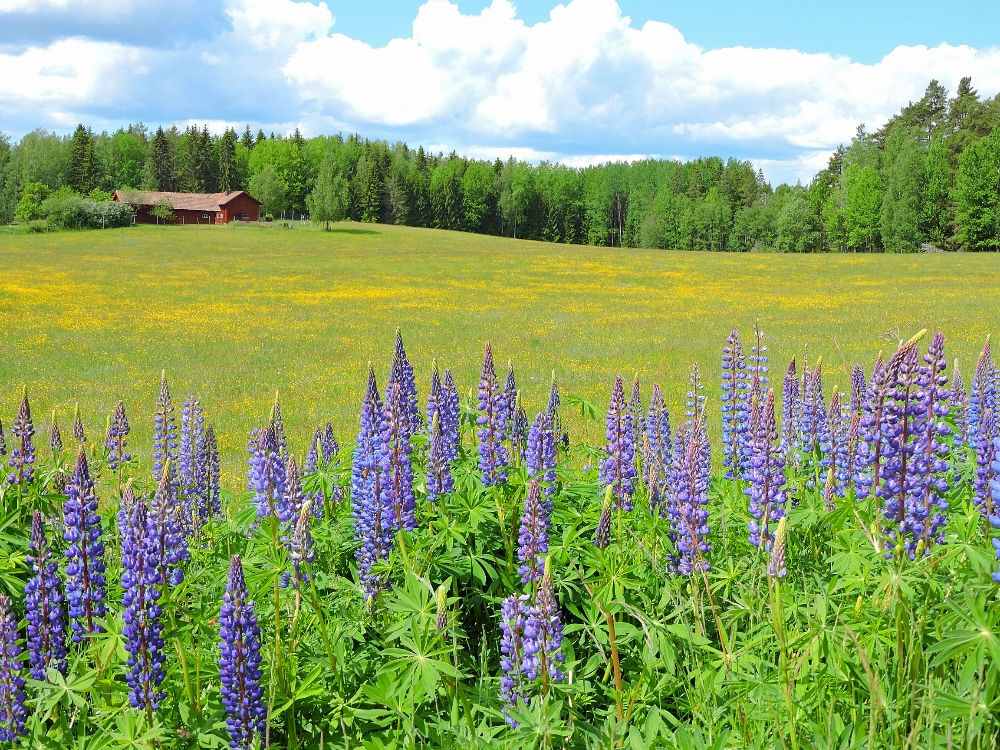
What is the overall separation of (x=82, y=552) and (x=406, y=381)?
1.99 m

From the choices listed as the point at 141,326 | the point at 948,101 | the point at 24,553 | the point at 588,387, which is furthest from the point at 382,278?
the point at 948,101

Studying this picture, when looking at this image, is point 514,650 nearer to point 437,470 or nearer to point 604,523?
point 604,523

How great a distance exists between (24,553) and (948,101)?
104417 millimetres

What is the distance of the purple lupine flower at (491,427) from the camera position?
13.6 feet

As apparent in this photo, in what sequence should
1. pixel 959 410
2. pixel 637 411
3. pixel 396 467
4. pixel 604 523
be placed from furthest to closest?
pixel 637 411 → pixel 959 410 → pixel 396 467 → pixel 604 523

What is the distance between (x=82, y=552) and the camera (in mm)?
2953

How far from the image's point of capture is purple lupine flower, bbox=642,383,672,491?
4.22 m

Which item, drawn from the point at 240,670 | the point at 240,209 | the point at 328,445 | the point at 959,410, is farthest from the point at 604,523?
the point at 240,209

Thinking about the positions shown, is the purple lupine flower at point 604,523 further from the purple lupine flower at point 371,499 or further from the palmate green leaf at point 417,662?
the purple lupine flower at point 371,499

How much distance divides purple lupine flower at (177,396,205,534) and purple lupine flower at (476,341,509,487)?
1844 mm

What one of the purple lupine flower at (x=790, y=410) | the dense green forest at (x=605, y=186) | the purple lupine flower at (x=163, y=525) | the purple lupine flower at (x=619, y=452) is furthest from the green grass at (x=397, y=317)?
the dense green forest at (x=605, y=186)

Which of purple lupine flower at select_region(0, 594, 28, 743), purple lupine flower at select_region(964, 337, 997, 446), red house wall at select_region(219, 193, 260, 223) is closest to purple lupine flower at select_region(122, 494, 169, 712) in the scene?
purple lupine flower at select_region(0, 594, 28, 743)

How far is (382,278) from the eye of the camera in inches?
1774

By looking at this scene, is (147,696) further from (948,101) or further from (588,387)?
(948,101)
